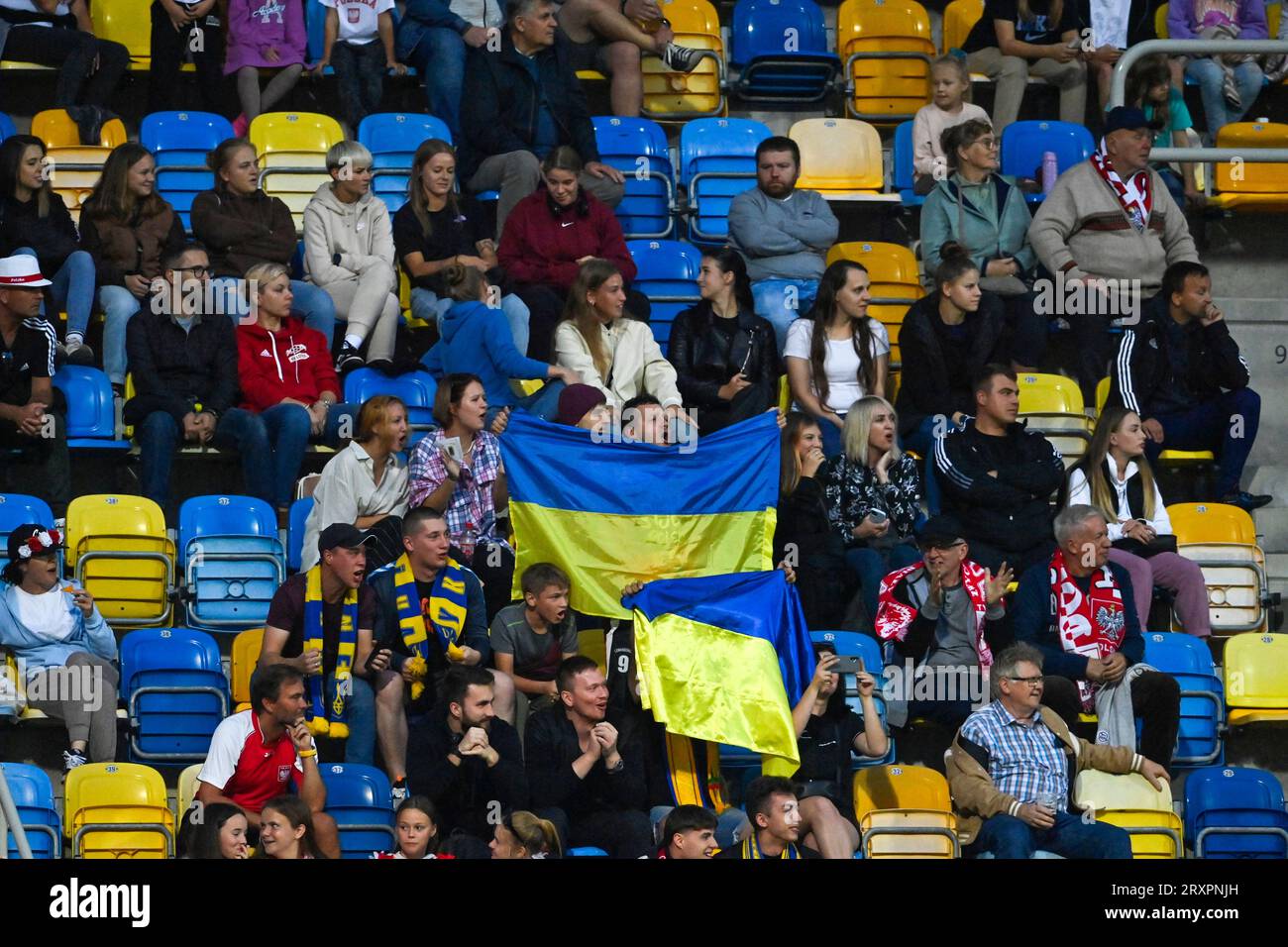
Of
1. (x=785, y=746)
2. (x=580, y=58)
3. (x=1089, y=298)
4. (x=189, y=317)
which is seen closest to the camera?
(x=785, y=746)

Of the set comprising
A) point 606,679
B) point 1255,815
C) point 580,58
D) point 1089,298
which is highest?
point 580,58

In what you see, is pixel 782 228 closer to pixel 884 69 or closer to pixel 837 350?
pixel 837 350

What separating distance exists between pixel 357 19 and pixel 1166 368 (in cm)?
463

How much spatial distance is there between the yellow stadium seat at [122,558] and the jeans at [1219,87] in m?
6.36

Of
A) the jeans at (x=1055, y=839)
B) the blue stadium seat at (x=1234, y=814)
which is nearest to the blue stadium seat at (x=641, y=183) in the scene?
the blue stadium seat at (x=1234, y=814)

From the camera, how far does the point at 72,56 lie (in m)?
11.9

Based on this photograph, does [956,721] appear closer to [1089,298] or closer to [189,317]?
[1089,298]

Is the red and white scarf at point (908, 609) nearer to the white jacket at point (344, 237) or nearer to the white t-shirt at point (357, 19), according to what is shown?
the white jacket at point (344, 237)

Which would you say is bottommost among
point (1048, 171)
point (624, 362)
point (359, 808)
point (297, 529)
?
point (359, 808)

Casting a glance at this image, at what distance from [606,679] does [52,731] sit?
225cm

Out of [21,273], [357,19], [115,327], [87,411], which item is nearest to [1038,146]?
[357,19]

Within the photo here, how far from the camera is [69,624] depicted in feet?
30.2

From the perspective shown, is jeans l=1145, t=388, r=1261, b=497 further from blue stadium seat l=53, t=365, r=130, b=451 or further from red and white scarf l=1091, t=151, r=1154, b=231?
blue stadium seat l=53, t=365, r=130, b=451
